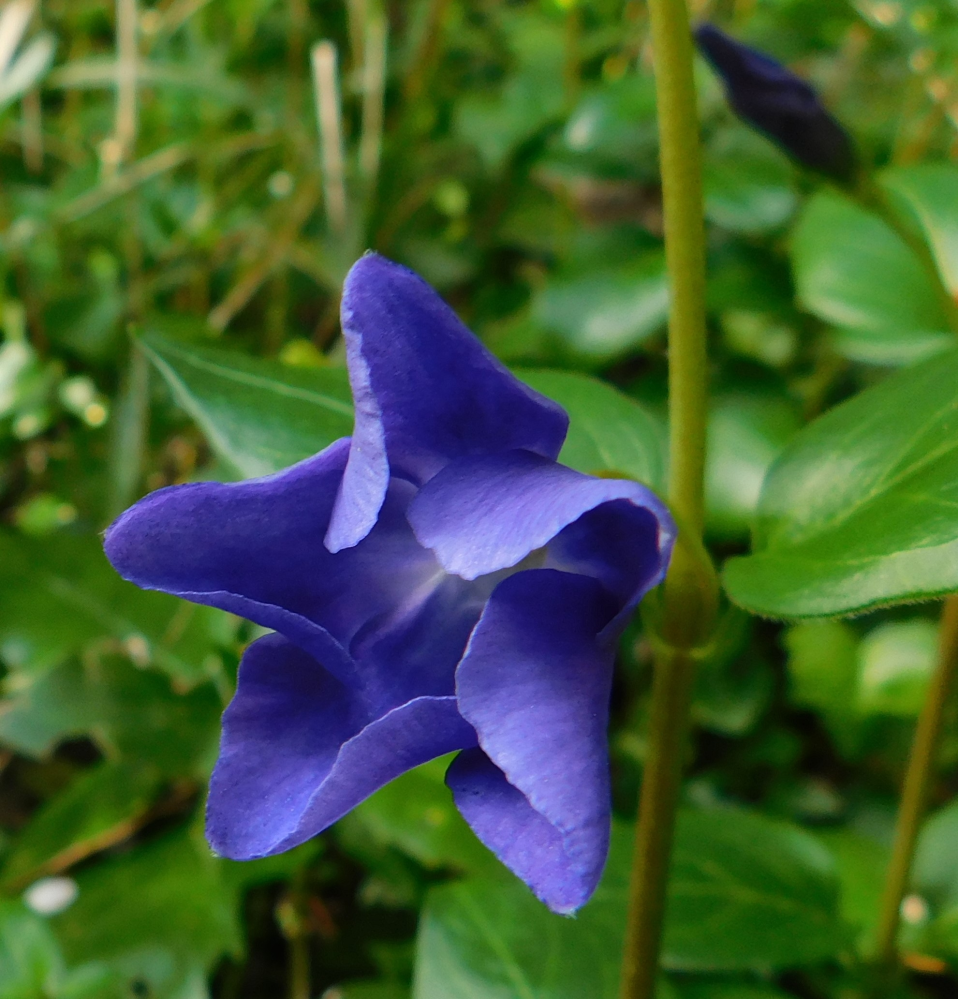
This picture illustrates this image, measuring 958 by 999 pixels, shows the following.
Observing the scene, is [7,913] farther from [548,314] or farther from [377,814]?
[548,314]

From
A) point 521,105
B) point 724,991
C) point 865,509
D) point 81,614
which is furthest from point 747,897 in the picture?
point 521,105

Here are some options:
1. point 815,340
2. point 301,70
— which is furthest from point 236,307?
point 815,340

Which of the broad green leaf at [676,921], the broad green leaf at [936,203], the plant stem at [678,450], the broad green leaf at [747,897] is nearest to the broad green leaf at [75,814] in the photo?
the broad green leaf at [676,921]

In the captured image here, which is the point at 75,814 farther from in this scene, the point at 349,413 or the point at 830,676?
the point at 830,676

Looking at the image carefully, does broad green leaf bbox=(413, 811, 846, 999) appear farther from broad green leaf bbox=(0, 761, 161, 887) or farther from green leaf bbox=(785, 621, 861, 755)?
broad green leaf bbox=(0, 761, 161, 887)

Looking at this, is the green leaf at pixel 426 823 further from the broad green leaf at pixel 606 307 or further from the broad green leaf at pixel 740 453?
the broad green leaf at pixel 606 307
